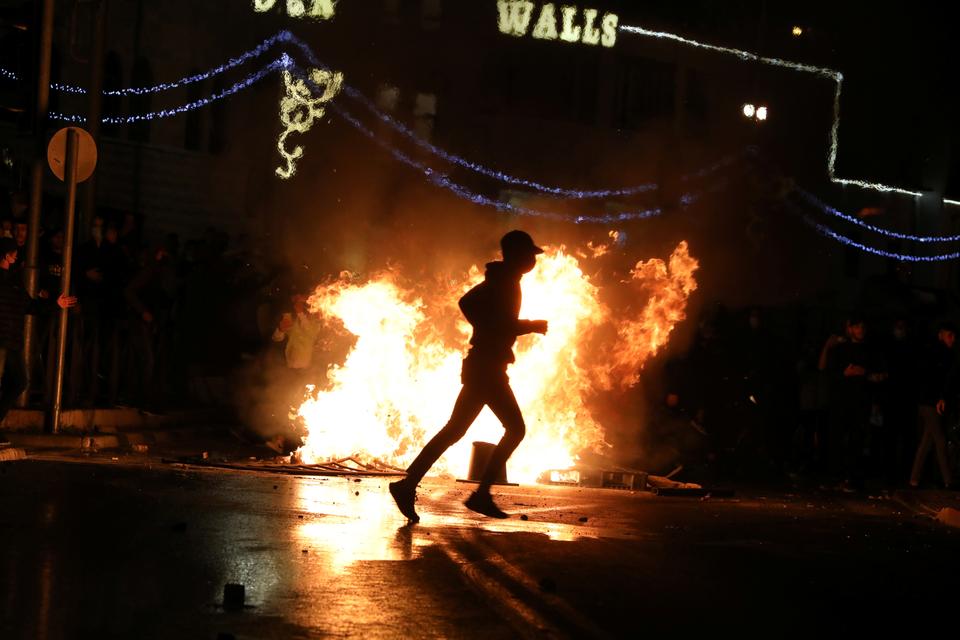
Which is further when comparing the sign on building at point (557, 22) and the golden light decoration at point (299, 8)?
the sign on building at point (557, 22)

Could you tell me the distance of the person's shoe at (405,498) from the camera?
8.39m

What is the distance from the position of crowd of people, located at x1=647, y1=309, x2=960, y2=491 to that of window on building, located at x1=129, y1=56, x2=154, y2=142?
1556 centimetres

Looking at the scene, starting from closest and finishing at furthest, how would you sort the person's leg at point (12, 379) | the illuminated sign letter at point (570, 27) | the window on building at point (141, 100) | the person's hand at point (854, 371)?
the person's leg at point (12, 379) → the person's hand at point (854, 371) → the window on building at point (141, 100) → the illuminated sign letter at point (570, 27)

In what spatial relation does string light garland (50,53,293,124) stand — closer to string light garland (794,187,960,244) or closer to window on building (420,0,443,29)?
window on building (420,0,443,29)

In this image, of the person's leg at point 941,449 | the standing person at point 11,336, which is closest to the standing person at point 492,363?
the standing person at point 11,336

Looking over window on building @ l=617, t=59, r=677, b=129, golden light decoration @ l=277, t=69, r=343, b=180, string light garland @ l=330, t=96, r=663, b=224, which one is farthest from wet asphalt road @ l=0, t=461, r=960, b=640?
window on building @ l=617, t=59, r=677, b=129

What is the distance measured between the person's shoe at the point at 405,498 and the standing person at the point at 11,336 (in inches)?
169

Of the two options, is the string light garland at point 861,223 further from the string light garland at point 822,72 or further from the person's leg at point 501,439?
the person's leg at point 501,439

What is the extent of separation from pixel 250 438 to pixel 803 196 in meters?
25.2

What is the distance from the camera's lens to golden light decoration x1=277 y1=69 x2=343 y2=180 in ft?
86.5

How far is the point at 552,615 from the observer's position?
564 centimetres

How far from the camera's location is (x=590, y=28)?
32031 mm

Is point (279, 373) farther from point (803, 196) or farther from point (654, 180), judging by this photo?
point (803, 196)

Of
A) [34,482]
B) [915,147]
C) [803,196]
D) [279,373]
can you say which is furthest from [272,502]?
[915,147]
